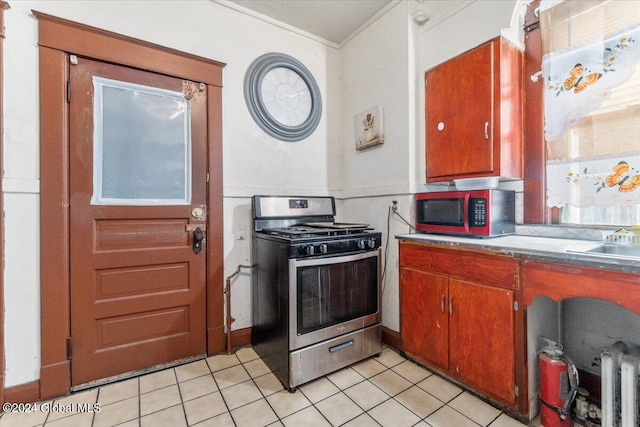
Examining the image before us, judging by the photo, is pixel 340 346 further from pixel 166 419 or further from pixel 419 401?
pixel 166 419

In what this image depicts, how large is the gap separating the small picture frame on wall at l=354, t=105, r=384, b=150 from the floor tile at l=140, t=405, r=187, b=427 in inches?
93.1

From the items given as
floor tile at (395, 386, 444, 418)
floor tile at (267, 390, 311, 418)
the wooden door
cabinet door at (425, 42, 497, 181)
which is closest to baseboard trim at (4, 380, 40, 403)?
the wooden door

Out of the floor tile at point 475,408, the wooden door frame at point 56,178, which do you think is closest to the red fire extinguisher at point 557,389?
the floor tile at point 475,408

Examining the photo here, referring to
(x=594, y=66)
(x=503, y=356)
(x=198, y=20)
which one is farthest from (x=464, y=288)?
(x=198, y=20)

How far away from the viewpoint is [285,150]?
2.69 m

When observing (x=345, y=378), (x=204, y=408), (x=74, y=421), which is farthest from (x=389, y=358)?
(x=74, y=421)

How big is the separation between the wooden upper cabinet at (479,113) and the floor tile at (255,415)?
1923 millimetres

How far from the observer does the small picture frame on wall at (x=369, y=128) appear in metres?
2.54

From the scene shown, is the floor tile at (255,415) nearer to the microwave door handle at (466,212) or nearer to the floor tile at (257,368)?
the floor tile at (257,368)

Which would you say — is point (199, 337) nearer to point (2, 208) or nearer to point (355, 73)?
point (2, 208)

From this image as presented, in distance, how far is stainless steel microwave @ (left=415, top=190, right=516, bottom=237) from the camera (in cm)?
182

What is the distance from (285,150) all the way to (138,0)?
1.47 metres

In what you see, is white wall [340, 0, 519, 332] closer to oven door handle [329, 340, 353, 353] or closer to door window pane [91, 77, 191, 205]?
oven door handle [329, 340, 353, 353]

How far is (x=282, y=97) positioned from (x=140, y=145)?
126cm
